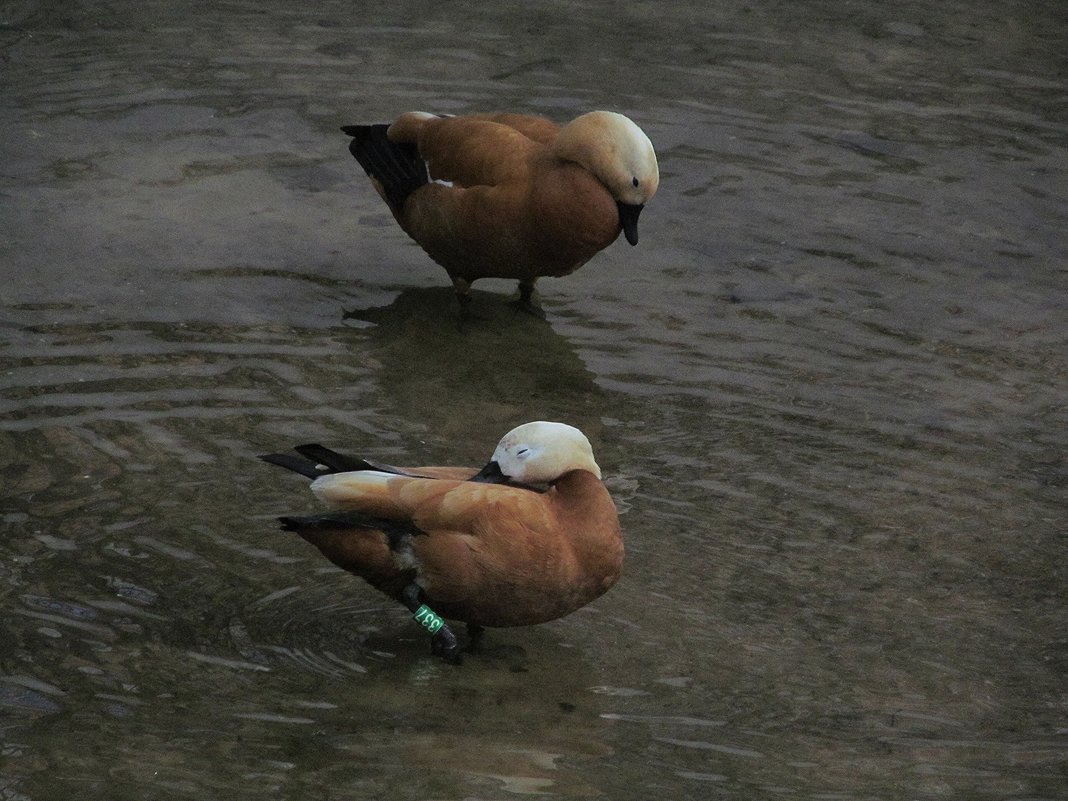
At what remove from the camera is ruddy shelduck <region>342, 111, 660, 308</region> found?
687cm

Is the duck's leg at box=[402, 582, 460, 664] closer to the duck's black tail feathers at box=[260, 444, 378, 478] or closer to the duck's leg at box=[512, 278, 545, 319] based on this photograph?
the duck's black tail feathers at box=[260, 444, 378, 478]

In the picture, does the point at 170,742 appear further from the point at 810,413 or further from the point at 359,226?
the point at 359,226

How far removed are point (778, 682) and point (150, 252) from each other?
432cm

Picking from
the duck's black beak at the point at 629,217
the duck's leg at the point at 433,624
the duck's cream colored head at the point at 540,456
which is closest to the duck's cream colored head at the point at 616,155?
the duck's black beak at the point at 629,217

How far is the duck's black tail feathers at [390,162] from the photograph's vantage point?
7.46 metres

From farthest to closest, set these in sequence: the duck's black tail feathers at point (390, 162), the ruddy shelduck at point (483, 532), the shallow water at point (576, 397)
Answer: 1. the duck's black tail feathers at point (390, 162)
2. the ruddy shelduck at point (483, 532)
3. the shallow water at point (576, 397)

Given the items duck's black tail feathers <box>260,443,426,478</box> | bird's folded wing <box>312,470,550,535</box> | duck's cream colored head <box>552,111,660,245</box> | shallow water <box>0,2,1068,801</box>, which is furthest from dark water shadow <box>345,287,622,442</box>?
bird's folded wing <box>312,470,550,535</box>

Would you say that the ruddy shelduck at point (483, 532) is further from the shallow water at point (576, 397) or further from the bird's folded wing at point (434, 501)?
the shallow water at point (576, 397)

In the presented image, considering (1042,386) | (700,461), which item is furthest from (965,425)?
(700,461)

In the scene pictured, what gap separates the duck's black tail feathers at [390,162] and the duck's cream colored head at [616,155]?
Result: 84 centimetres

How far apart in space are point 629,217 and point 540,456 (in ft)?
7.73

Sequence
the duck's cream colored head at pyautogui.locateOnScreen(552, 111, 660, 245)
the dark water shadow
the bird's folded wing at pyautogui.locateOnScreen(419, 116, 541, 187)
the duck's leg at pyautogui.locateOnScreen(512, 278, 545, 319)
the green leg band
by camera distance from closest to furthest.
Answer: the green leg band, the dark water shadow, the duck's cream colored head at pyautogui.locateOnScreen(552, 111, 660, 245), the bird's folded wing at pyautogui.locateOnScreen(419, 116, 541, 187), the duck's leg at pyautogui.locateOnScreen(512, 278, 545, 319)

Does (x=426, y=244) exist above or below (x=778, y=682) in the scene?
above

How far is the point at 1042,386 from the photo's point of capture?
23.0 ft
